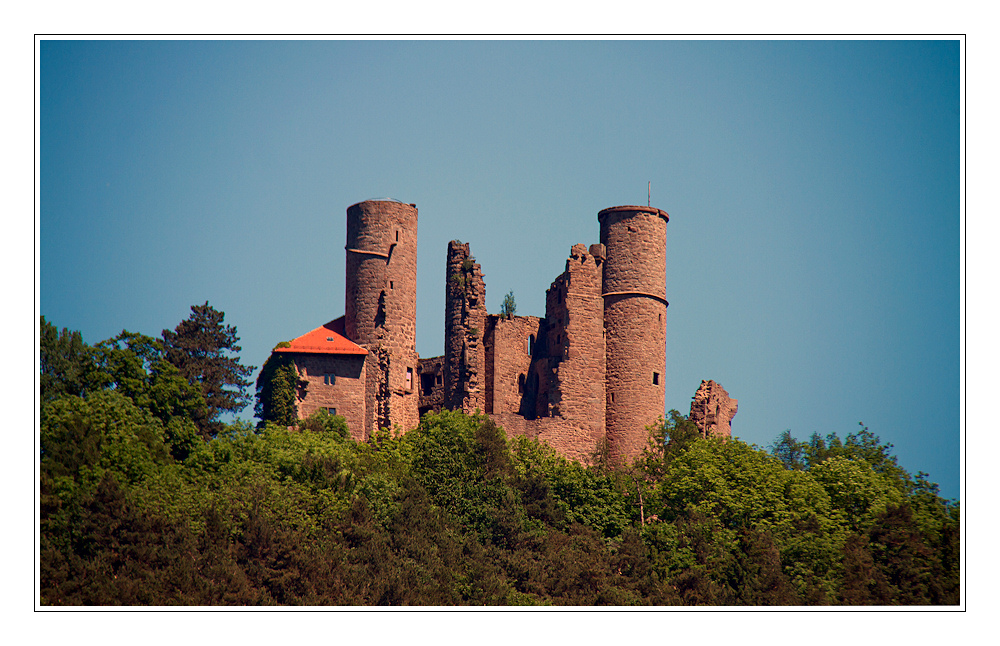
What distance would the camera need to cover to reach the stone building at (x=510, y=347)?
66688mm

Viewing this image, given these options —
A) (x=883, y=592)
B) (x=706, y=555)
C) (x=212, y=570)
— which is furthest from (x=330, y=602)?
(x=883, y=592)

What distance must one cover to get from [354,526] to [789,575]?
47.1ft

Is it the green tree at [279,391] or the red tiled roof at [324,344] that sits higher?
the red tiled roof at [324,344]

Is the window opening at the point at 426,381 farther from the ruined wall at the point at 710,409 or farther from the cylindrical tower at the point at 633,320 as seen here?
the ruined wall at the point at 710,409

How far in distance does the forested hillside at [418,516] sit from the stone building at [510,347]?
3629 mm

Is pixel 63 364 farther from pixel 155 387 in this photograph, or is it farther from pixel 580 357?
pixel 580 357

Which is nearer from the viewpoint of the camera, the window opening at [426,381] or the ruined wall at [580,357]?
the ruined wall at [580,357]

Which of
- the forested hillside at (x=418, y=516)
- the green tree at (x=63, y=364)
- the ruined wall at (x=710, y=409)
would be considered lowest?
the forested hillside at (x=418, y=516)

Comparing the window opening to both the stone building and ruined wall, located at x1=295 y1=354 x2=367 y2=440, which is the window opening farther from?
ruined wall, located at x1=295 y1=354 x2=367 y2=440

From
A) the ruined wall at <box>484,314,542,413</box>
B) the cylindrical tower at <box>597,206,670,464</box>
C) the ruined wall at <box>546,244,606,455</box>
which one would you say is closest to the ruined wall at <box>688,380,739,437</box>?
the cylindrical tower at <box>597,206,670,464</box>

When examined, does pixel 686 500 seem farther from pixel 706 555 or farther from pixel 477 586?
pixel 477 586

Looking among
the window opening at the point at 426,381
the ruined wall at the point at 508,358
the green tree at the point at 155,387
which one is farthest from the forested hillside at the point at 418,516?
the window opening at the point at 426,381

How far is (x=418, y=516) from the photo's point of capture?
53.7m

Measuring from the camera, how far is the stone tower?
2721 inches
